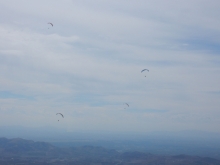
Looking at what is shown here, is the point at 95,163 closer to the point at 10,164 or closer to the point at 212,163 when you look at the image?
the point at 10,164

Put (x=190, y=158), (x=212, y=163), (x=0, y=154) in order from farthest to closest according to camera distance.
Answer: (x=0, y=154), (x=190, y=158), (x=212, y=163)

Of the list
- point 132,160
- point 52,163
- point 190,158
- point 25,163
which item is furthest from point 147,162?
point 25,163

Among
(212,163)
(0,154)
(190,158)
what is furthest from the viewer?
(0,154)

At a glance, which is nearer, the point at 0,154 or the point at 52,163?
the point at 52,163

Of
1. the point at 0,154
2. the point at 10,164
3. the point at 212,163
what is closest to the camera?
the point at 10,164

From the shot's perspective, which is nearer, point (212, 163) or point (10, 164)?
point (10, 164)

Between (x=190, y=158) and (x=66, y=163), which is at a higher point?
(x=190, y=158)

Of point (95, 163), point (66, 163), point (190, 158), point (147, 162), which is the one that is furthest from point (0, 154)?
point (190, 158)

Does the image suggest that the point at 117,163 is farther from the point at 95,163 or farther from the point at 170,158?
the point at 170,158

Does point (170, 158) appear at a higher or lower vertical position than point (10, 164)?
higher
